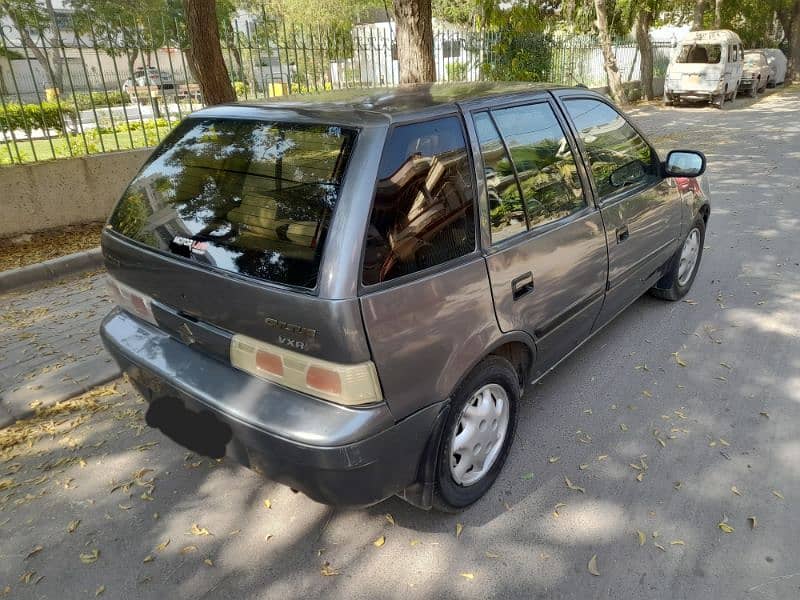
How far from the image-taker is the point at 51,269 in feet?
17.7

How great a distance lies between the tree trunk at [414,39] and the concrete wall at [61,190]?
348cm

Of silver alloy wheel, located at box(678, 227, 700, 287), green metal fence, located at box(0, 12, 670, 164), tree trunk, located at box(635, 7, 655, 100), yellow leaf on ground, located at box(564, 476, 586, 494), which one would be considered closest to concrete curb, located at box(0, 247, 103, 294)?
green metal fence, located at box(0, 12, 670, 164)

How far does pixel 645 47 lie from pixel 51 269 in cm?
2071

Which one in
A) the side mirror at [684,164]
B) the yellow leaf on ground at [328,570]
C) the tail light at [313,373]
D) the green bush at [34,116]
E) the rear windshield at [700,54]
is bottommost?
the yellow leaf on ground at [328,570]

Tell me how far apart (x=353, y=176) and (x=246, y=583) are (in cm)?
166

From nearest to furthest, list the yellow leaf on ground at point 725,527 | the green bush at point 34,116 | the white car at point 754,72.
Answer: the yellow leaf on ground at point 725,527, the green bush at point 34,116, the white car at point 754,72

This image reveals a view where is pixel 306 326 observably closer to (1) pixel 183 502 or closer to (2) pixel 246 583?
(2) pixel 246 583

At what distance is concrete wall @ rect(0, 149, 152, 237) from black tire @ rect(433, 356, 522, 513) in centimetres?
556

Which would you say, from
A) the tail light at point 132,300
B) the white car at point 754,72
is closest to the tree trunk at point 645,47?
the white car at point 754,72

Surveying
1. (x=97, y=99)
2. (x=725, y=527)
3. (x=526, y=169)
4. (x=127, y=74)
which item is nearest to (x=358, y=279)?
(x=526, y=169)

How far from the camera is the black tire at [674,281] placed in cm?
433

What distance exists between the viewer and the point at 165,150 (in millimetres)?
2717

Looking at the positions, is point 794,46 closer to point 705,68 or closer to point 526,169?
point 705,68

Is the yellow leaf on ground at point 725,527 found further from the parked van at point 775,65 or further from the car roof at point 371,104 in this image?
the parked van at point 775,65
